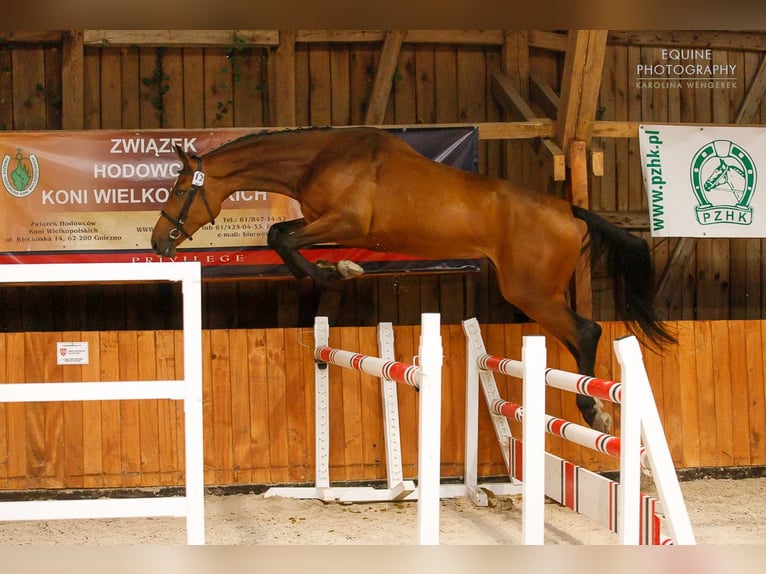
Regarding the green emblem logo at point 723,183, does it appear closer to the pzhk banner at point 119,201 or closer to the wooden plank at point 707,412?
the wooden plank at point 707,412

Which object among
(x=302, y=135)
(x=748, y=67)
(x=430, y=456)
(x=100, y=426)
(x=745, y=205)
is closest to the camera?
(x=430, y=456)

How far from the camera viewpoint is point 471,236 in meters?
5.22

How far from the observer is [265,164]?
5094 mm

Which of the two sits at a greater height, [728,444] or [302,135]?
[302,135]

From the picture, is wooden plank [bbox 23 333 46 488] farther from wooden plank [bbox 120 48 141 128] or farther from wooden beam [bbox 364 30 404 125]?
wooden beam [bbox 364 30 404 125]

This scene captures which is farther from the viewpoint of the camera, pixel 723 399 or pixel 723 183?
pixel 723 183

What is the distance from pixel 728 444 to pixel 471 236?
6.29ft

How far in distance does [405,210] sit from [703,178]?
1.90m

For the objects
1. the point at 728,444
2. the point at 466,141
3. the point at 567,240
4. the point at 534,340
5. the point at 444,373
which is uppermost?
the point at 466,141

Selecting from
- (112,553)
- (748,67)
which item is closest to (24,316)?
(748,67)

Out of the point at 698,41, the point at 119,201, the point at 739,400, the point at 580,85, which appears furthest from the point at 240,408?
the point at 698,41

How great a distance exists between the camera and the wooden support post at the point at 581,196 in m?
5.30

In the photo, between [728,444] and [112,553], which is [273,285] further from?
[112,553]

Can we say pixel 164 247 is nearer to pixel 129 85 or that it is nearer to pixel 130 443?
pixel 130 443
